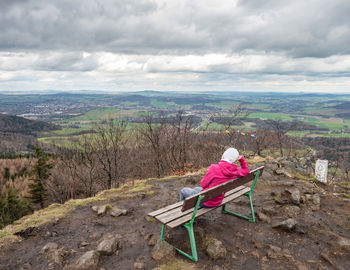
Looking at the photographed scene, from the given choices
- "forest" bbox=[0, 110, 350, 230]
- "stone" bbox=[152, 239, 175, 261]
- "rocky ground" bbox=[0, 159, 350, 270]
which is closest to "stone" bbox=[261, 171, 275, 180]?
"rocky ground" bbox=[0, 159, 350, 270]

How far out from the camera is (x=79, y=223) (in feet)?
18.7

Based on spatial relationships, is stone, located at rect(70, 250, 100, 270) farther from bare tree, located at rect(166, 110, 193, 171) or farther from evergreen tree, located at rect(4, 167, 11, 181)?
evergreen tree, located at rect(4, 167, 11, 181)

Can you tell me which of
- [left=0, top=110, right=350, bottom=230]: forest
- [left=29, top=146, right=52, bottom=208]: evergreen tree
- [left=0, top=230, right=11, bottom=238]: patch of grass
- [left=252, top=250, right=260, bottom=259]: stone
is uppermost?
[left=252, top=250, right=260, bottom=259]: stone

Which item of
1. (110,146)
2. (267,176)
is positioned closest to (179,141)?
(110,146)

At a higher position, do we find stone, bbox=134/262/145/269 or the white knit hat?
the white knit hat

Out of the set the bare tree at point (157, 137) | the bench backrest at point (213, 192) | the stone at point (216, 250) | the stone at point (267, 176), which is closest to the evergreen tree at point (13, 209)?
the bare tree at point (157, 137)

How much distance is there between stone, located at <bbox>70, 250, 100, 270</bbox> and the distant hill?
15222 centimetres

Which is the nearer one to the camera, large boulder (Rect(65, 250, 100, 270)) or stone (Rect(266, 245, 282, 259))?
large boulder (Rect(65, 250, 100, 270))

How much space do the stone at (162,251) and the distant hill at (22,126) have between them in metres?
153

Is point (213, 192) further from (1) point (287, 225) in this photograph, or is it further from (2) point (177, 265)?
(1) point (287, 225)

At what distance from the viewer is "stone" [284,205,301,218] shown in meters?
5.71

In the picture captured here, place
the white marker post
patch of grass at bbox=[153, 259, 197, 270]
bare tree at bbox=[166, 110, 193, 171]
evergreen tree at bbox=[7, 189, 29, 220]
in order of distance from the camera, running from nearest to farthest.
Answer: patch of grass at bbox=[153, 259, 197, 270], the white marker post, bare tree at bbox=[166, 110, 193, 171], evergreen tree at bbox=[7, 189, 29, 220]

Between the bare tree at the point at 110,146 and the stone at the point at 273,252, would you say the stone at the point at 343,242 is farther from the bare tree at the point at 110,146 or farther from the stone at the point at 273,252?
the bare tree at the point at 110,146

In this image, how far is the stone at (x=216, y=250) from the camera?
400 cm
